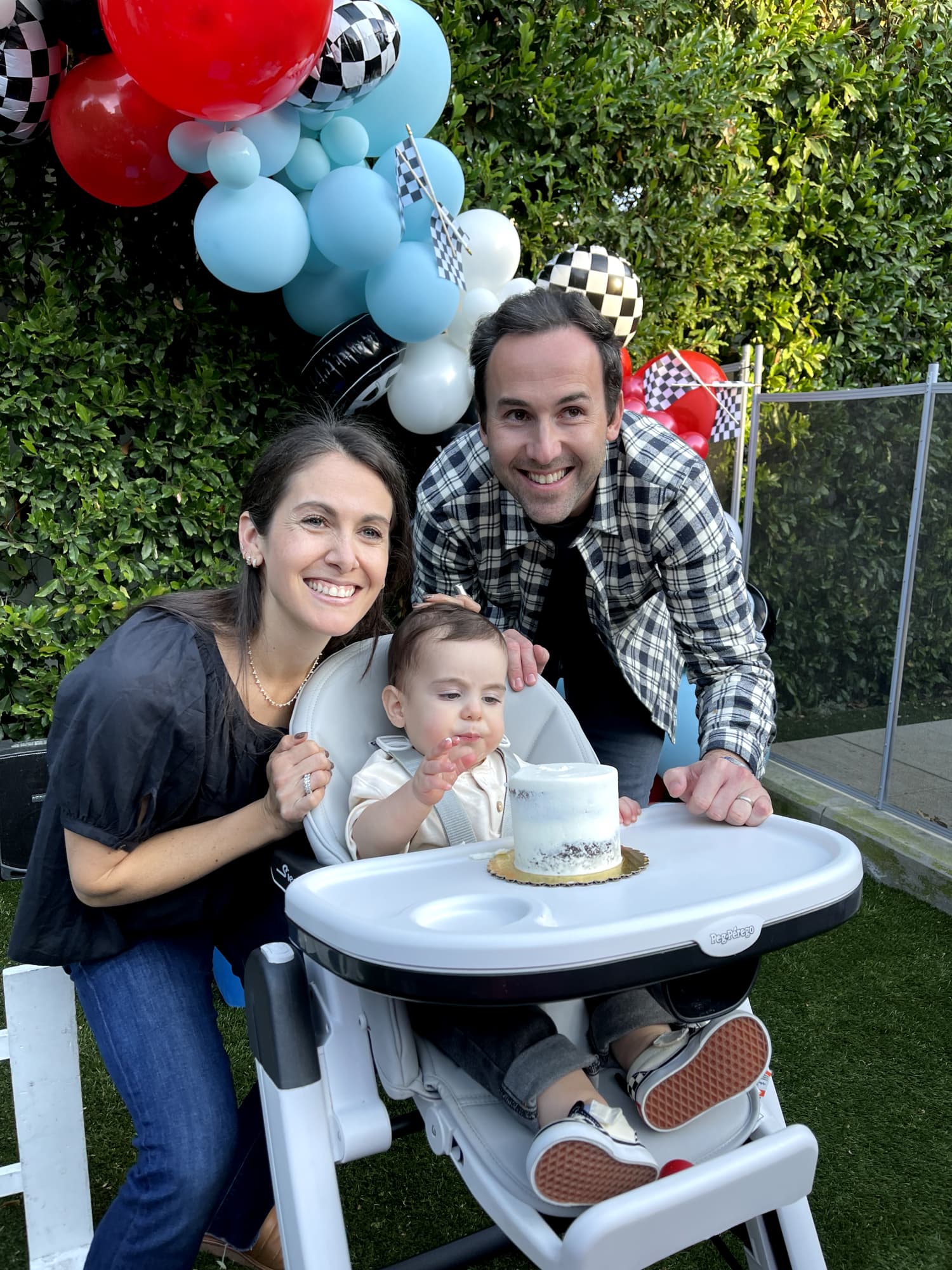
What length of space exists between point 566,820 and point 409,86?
2.63 metres

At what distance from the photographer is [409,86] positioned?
2980 millimetres

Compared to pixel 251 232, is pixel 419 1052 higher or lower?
lower

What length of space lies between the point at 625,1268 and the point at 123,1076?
755 millimetres

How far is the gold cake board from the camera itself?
1168mm

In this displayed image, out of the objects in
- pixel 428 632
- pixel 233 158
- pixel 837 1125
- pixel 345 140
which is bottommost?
pixel 837 1125

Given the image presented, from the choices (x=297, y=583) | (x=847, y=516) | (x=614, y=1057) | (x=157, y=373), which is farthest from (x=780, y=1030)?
(x=157, y=373)

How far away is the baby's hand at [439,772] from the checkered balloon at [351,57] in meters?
2.14

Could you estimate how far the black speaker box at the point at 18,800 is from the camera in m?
3.28

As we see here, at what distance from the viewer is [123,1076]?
138 centimetres

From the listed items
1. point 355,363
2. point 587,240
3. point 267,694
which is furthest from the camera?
point 587,240

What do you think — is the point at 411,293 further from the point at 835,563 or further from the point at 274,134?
the point at 835,563

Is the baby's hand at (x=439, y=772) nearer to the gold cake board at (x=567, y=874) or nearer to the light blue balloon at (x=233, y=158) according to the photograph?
the gold cake board at (x=567, y=874)

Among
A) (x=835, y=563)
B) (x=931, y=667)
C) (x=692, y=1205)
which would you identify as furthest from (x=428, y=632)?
(x=835, y=563)

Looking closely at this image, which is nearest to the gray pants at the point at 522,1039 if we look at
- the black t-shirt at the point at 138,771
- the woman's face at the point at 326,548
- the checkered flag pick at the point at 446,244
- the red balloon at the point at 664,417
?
the black t-shirt at the point at 138,771
